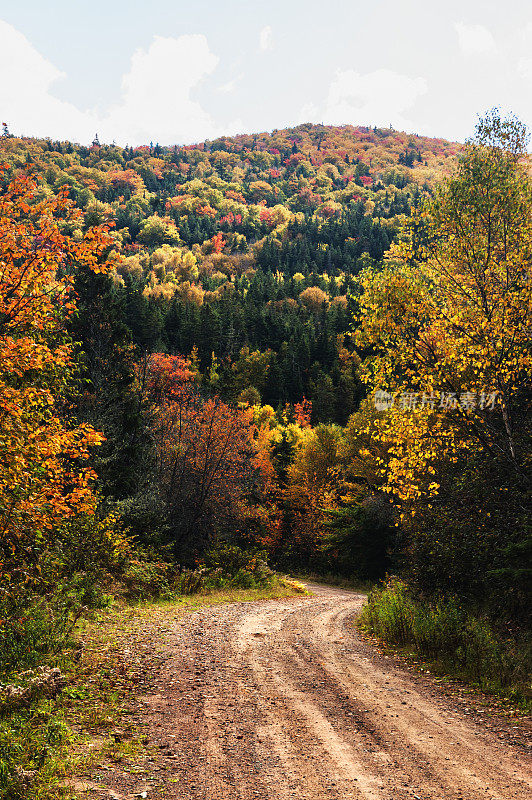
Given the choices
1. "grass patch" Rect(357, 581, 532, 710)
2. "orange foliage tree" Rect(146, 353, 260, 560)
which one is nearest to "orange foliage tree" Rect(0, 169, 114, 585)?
"grass patch" Rect(357, 581, 532, 710)

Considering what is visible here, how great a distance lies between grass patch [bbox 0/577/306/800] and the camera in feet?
17.2

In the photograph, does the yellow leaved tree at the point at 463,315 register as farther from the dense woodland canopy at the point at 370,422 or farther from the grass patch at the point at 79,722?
the grass patch at the point at 79,722

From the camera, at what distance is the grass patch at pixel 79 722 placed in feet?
17.2

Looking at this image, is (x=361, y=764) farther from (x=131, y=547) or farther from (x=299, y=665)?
(x=131, y=547)

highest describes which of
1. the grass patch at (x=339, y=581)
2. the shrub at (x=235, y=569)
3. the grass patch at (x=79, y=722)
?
the grass patch at (x=79, y=722)

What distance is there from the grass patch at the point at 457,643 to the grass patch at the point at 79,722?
6.03 m

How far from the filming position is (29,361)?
798cm

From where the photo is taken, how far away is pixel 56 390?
9570 millimetres

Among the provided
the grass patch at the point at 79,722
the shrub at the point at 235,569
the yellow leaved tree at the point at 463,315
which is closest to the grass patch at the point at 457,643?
the yellow leaved tree at the point at 463,315

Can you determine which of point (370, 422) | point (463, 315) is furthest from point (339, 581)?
point (463, 315)

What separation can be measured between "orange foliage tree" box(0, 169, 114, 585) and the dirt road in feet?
11.1

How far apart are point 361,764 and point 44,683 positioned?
470cm

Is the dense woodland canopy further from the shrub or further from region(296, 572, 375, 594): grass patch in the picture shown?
region(296, 572, 375, 594): grass patch

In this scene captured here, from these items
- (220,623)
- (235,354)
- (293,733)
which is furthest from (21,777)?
(235,354)
